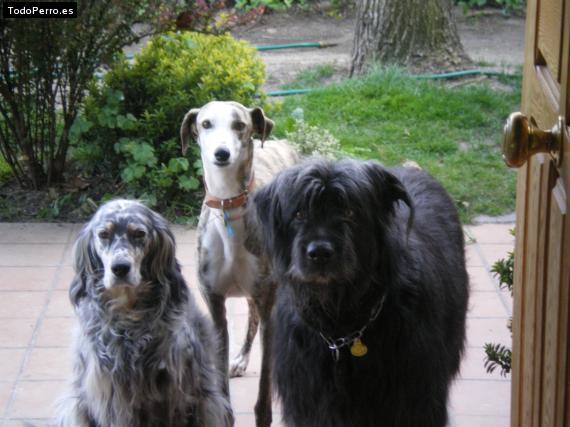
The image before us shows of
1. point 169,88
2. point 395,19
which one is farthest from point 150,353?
point 395,19

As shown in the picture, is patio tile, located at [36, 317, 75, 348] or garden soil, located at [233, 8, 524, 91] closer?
patio tile, located at [36, 317, 75, 348]

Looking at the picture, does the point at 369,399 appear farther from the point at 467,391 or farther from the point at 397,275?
the point at 467,391

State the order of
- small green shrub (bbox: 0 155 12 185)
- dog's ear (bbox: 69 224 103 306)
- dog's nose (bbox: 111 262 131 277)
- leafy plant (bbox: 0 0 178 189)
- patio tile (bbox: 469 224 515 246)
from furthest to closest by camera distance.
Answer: small green shrub (bbox: 0 155 12 185) → leafy plant (bbox: 0 0 178 189) → patio tile (bbox: 469 224 515 246) → dog's ear (bbox: 69 224 103 306) → dog's nose (bbox: 111 262 131 277)

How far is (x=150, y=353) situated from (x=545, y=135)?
73.5 inches

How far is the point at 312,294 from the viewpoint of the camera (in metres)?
3.03

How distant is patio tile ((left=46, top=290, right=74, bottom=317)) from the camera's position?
17.6ft

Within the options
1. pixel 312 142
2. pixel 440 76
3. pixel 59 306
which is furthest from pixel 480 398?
pixel 440 76

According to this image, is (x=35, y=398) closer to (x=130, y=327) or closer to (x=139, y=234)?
(x=130, y=327)

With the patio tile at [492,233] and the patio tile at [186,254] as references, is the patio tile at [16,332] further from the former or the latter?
the patio tile at [492,233]

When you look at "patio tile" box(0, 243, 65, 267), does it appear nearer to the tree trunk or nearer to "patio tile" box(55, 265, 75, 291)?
"patio tile" box(55, 265, 75, 291)

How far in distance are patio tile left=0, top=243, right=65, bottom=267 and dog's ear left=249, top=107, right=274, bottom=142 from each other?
2104mm

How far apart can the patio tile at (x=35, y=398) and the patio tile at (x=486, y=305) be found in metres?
2.17

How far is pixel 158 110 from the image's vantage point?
675 cm

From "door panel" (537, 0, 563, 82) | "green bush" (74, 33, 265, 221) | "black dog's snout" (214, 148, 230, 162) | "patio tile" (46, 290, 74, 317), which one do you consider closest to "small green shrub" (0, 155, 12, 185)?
"green bush" (74, 33, 265, 221)
